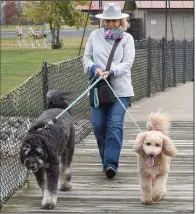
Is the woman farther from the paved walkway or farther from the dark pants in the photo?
the paved walkway

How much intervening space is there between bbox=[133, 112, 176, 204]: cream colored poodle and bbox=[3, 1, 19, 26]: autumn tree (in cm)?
5263

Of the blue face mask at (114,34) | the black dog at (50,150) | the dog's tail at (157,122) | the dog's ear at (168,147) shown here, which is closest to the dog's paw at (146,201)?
the dog's ear at (168,147)

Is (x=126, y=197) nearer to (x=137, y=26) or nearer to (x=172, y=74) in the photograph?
(x=172, y=74)

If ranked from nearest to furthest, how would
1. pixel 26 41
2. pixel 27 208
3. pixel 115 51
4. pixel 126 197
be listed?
pixel 27 208 → pixel 126 197 → pixel 115 51 → pixel 26 41

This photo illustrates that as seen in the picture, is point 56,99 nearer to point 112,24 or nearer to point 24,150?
point 112,24

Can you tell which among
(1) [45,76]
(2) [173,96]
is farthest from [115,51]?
(2) [173,96]

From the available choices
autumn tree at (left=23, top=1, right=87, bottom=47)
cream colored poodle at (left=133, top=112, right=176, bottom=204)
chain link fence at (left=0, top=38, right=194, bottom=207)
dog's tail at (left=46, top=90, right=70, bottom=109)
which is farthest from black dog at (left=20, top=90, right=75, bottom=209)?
autumn tree at (left=23, top=1, right=87, bottom=47)

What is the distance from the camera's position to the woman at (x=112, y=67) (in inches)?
253

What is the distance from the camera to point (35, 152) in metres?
5.21

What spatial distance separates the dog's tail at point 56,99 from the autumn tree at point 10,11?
51.8 metres

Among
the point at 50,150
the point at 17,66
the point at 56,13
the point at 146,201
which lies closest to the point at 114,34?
the point at 50,150

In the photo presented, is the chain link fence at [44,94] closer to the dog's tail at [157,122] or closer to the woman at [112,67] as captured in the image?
the woman at [112,67]

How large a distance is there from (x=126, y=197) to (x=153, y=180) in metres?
0.44

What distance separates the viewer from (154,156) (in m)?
5.54
